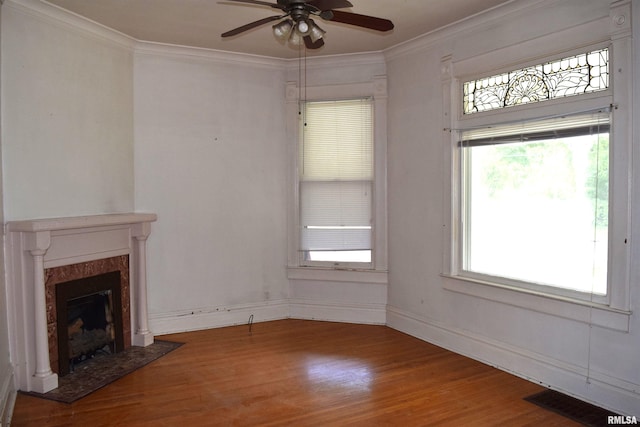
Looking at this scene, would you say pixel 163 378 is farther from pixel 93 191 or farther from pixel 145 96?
pixel 145 96

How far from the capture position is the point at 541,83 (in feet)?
11.8

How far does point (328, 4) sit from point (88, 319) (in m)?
3.32

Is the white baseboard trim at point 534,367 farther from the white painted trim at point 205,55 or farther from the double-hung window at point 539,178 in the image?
the white painted trim at point 205,55

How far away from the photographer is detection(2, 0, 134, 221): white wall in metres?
3.59

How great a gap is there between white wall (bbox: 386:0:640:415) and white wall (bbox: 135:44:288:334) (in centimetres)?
139

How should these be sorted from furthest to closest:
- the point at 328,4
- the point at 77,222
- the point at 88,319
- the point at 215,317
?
the point at 215,317, the point at 88,319, the point at 77,222, the point at 328,4

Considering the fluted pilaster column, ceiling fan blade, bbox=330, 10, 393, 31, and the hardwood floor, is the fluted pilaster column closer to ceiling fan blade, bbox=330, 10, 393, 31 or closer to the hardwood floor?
the hardwood floor

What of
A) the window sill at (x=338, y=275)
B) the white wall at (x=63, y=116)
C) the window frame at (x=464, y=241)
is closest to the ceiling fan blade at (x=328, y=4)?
the window frame at (x=464, y=241)

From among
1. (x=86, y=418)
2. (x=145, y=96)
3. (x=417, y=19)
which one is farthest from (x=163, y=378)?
(x=417, y=19)

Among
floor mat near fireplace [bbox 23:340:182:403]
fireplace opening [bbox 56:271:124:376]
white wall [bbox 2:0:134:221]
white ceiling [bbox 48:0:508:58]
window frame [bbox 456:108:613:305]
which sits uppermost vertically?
white ceiling [bbox 48:0:508:58]

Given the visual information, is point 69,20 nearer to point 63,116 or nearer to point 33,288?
point 63,116

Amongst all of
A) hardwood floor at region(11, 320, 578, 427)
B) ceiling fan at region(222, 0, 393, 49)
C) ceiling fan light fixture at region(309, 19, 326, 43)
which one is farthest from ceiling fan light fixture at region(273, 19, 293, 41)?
hardwood floor at region(11, 320, 578, 427)

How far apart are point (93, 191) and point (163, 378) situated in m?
1.79

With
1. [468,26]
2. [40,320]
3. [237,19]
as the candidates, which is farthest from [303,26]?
Result: [40,320]
